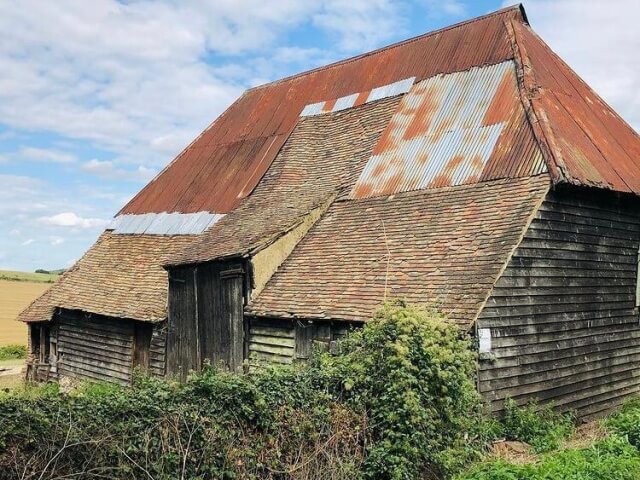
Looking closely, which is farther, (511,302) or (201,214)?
(201,214)

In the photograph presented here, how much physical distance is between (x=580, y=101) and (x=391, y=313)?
9113 millimetres

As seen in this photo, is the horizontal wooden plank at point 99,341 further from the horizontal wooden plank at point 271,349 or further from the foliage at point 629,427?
the foliage at point 629,427

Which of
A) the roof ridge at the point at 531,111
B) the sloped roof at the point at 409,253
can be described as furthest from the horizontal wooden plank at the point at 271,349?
the roof ridge at the point at 531,111

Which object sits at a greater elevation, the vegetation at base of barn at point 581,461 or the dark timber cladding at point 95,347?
the dark timber cladding at point 95,347

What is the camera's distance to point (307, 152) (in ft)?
Answer: 60.5

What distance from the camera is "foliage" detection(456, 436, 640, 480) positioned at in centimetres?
734

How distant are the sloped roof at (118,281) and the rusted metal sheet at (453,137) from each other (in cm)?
617

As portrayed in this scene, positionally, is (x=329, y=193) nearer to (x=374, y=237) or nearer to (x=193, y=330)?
(x=374, y=237)

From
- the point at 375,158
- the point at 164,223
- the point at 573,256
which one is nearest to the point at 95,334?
the point at 164,223

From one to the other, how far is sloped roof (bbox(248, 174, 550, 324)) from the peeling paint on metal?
15.5 feet

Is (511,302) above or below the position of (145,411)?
above

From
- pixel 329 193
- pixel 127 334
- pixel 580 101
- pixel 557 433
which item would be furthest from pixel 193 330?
pixel 580 101

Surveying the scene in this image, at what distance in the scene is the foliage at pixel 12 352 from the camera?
1302 inches

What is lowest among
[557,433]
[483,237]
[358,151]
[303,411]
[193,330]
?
[557,433]
